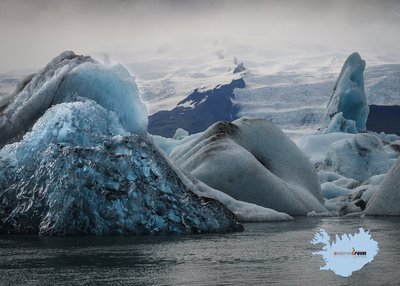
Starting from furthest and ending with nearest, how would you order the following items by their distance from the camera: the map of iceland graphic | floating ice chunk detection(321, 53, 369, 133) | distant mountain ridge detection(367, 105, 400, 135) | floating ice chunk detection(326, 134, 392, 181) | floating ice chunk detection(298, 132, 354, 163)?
distant mountain ridge detection(367, 105, 400, 135), floating ice chunk detection(321, 53, 369, 133), floating ice chunk detection(298, 132, 354, 163), floating ice chunk detection(326, 134, 392, 181), the map of iceland graphic

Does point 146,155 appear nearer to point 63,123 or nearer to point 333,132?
point 63,123

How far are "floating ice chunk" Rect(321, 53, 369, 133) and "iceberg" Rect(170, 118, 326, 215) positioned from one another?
39124 millimetres

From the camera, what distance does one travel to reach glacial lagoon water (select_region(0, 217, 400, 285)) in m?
11.5

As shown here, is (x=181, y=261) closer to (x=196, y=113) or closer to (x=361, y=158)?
(x=361, y=158)

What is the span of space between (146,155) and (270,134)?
56.6 feet

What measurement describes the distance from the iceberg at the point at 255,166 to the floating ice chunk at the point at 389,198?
3412 millimetres

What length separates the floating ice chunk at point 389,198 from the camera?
30.7 metres

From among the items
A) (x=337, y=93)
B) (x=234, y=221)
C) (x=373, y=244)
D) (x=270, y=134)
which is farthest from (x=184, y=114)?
(x=373, y=244)

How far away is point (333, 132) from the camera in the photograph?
244ft

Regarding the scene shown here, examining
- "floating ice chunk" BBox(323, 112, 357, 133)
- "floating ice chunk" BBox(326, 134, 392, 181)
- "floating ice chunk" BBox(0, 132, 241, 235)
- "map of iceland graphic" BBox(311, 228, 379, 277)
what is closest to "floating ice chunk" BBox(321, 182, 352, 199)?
"floating ice chunk" BBox(326, 134, 392, 181)

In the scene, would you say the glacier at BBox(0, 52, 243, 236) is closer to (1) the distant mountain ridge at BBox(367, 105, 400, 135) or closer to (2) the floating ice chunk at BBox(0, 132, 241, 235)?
(2) the floating ice chunk at BBox(0, 132, 241, 235)

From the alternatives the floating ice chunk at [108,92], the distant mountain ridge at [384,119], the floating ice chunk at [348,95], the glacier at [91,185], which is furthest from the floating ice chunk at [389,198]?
the distant mountain ridge at [384,119]

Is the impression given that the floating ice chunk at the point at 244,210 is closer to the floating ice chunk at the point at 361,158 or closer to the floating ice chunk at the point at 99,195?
the floating ice chunk at the point at 99,195

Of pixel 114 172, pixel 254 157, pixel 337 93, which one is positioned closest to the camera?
pixel 114 172
